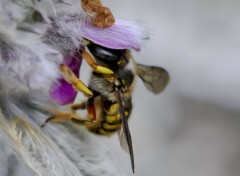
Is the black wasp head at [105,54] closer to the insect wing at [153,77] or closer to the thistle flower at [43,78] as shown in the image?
the thistle flower at [43,78]

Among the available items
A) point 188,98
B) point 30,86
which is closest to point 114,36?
point 30,86

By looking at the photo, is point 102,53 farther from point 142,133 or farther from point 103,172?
point 142,133

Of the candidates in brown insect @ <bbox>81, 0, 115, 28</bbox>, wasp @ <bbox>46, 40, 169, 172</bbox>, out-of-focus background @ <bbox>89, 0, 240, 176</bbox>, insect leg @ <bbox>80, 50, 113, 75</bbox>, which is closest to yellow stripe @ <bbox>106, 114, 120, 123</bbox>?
wasp @ <bbox>46, 40, 169, 172</bbox>

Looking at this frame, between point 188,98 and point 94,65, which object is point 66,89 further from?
point 188,98

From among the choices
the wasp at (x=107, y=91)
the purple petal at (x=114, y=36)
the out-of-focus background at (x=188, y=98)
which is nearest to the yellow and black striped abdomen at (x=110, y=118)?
the wasp at (x=107, y=91)

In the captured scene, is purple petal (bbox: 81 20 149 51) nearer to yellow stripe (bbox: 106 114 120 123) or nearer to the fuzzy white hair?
the fuzzy white hair
